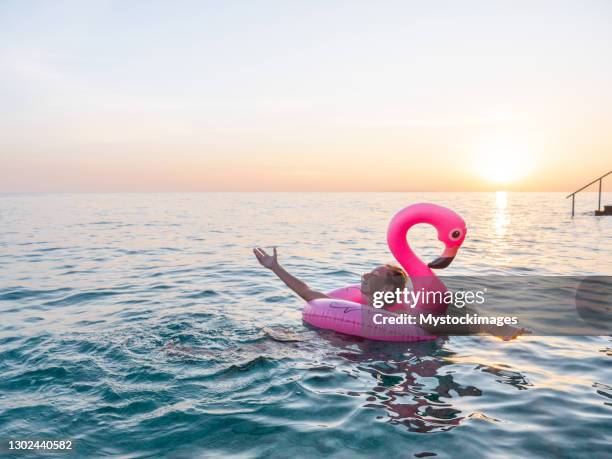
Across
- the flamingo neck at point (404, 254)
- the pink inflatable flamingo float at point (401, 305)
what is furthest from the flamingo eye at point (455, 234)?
the flamingo neck at point (404, 254)

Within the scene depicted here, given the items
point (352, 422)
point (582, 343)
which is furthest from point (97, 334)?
point (582, 343)

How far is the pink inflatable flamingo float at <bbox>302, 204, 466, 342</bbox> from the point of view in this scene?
21.6 feet

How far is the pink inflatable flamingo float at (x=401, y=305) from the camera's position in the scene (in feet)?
21.6

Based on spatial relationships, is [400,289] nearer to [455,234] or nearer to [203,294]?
[455,234]

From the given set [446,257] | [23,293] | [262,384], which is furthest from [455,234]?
[23,293]

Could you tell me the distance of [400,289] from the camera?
6.92m

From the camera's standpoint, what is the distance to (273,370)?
5.51 metres

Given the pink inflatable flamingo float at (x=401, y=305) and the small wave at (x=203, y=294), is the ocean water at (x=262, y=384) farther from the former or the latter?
the pink inflatable flamingo float at (x=401, y=305)

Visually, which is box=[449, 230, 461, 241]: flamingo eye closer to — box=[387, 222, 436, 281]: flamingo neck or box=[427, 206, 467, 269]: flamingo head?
box=[427, 206, 467, 269]: flamingo head

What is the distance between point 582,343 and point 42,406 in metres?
6.68

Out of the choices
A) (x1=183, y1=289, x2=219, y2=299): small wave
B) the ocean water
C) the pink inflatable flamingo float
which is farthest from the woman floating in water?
(x1=183, y1=289, x2=219, y2=299): small wave

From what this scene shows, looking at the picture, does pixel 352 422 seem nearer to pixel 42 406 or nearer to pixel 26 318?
pixel 42 406

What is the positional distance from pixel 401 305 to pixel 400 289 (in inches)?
9.2

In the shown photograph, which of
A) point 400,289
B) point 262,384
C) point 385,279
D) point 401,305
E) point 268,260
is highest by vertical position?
point 268,260
